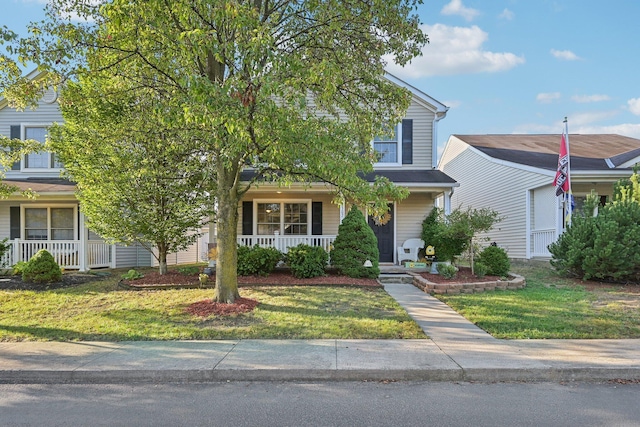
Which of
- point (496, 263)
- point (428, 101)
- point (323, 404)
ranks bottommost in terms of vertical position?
point (323, 404)

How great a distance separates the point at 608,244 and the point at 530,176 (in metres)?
5.60

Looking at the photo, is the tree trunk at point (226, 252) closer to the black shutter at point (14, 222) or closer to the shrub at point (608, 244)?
the shrub at point (608, 244)

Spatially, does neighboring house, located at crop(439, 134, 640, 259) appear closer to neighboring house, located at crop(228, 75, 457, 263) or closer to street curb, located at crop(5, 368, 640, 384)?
neighboring house, located at crop(228, 75, 457, 263)

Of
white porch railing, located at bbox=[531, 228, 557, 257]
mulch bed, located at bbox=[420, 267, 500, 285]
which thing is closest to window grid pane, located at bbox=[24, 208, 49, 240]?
mulch bed, located at bbox=[420, 267, 500, 285]

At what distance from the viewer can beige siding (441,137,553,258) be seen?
15.2 meters

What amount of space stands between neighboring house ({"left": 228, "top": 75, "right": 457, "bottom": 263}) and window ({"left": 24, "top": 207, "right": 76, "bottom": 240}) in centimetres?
659

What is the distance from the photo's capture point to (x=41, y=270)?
10820 mm

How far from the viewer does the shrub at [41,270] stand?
10805 millimetres

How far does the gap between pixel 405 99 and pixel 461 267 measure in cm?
611

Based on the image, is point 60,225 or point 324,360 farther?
point 60,225

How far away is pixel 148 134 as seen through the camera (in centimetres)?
844

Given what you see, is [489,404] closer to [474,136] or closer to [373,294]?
[373,294]

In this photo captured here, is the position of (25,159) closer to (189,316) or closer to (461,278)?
(189,316)

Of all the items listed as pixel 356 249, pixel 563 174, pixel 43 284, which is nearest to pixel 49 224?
pixel 43 284
